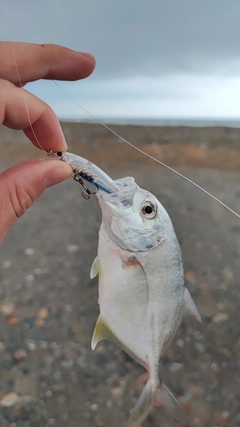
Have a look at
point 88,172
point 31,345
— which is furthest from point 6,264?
point 88,172

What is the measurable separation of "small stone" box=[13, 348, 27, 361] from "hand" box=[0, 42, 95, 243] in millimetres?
827

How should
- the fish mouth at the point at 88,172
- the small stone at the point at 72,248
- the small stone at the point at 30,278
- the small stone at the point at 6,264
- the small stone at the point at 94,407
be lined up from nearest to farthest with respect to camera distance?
the fish mouth at the point at 88,172
the small stone at the point at 94,407
the small stone at the point at 30,278
the small stone at the point at 6,264
the small stone at the point at 72,248

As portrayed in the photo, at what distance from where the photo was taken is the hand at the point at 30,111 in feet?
2.61

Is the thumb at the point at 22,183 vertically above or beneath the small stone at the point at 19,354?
above

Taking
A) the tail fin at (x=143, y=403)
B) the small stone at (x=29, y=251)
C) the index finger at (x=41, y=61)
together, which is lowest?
the small stone at (x=29, y=251)

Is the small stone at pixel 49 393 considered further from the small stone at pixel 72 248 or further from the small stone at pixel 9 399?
the small stone at pixel 72 248

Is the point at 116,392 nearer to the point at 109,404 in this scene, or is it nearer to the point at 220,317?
the point at 109,404

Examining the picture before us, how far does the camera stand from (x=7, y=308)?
69.3 inches

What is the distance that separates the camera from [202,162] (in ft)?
11.8

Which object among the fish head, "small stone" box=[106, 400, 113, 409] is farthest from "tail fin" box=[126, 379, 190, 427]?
"small stone" box=[106, 400, 113, 409]

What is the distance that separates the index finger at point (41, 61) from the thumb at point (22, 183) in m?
0.26

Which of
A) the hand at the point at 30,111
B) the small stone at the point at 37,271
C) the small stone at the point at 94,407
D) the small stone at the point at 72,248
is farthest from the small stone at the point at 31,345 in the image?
the hand at the point at 30,111

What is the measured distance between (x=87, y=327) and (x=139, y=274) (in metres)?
0.89

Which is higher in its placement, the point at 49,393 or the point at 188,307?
the point at 188,307
